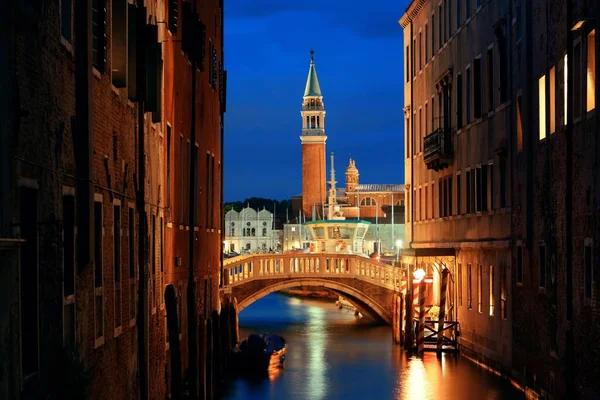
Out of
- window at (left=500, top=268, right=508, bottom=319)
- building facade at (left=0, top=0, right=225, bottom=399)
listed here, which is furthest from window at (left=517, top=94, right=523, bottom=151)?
building facade at (left=0, top=0, right=225, bottom=399)

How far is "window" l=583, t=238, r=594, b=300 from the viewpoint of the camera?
16469 millimetres

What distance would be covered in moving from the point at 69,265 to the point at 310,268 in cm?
3266

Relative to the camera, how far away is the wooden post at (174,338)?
17547 millimetres

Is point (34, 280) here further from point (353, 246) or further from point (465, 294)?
point (353, 246)

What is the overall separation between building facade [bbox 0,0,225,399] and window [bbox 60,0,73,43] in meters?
0.02

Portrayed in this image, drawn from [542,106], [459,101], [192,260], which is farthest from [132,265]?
[459,101]

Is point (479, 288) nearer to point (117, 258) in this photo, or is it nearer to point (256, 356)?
point (256, 356)

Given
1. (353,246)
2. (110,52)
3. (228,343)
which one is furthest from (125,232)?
(353,246)

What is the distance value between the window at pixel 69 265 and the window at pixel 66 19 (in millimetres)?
1474

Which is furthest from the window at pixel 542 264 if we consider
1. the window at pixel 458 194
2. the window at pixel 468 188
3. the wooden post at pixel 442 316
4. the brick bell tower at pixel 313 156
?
the brick bell tower at pixel 313 156

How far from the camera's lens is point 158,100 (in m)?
16.1

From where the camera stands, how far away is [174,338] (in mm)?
17562

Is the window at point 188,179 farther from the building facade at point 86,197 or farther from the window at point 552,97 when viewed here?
the window at point 552,97

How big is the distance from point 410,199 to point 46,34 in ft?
111
